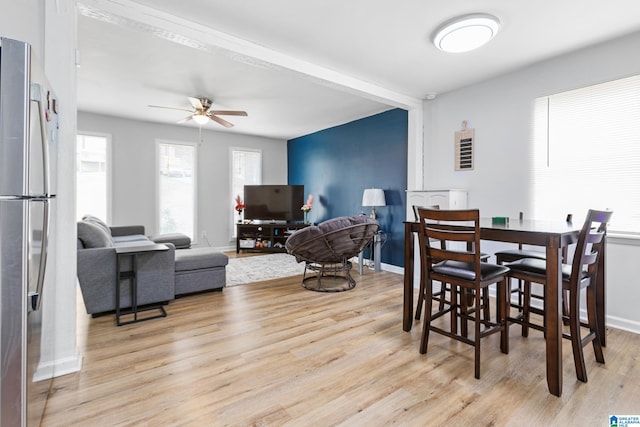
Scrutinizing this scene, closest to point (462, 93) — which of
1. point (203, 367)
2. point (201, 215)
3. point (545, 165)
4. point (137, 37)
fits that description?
point (545, 165)

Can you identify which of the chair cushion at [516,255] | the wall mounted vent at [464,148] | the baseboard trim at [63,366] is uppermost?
the wall mounted vent at [464,148]

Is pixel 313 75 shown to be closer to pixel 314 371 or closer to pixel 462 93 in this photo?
pixel 462 93

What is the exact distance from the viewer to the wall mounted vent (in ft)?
12.3

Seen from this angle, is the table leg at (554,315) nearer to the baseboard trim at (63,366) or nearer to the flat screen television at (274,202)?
the baseboard trim at (63,366)

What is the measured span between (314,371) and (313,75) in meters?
2.78

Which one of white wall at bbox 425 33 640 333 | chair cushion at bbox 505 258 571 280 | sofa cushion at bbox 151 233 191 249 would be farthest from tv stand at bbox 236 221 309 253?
chair cushion at bbox 505 258 571 280

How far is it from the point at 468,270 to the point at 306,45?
2389 millimetres

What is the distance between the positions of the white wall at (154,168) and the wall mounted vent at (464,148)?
453 centimetres

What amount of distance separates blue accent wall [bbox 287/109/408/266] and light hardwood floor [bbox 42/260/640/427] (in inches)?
91.4

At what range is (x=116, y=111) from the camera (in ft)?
16.9

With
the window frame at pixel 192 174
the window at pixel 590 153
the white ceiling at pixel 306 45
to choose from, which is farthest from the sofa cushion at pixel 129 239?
the window at pixel 590 153

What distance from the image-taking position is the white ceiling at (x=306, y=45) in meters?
2.31

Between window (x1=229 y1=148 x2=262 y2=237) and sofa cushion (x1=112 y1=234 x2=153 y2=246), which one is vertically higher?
window (x1=229 y1=148 x2=262 y2=237)

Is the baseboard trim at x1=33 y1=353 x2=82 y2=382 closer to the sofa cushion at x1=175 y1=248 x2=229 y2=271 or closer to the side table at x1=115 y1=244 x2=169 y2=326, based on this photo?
the side table at x1=115 y1=244 x2=169 y2=326
